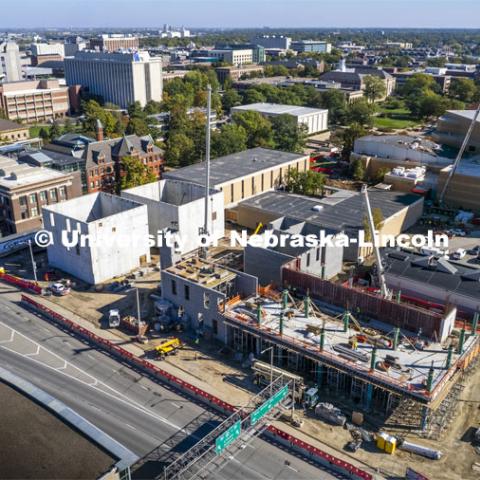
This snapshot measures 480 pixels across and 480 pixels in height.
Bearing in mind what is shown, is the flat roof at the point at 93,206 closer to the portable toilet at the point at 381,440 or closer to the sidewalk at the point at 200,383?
the sidewalk at the point at 200,383

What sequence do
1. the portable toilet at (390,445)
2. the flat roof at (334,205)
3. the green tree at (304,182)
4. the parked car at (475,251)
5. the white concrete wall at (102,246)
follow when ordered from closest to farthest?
the portable toilet at (390,445), the white concrete wall at (102,246), the parked car at (475,251), the flat roof at (334,205), the green tree at (304,182)

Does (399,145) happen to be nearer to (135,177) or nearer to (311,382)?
(135,177)

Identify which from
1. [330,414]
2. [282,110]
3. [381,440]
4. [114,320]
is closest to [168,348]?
[114,320]

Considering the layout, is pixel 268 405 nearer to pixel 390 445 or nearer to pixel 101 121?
pixel 390 445

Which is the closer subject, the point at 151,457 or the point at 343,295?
the point at 151,457

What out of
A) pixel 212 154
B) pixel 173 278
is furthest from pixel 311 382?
pixel 212 154

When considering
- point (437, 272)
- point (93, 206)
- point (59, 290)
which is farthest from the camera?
point (93, 206)

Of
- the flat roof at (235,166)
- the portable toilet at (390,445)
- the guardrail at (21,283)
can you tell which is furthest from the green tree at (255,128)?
the portable toilet at (390,445)
